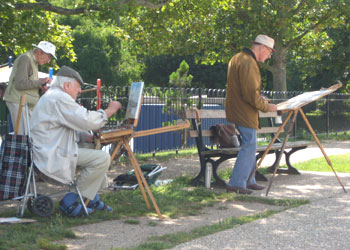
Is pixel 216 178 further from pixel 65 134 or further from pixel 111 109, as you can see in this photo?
pixel 65 134

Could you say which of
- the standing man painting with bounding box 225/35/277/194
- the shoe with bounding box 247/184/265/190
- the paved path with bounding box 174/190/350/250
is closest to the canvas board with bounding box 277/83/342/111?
the standing man painting with bounding box 225/35/277/194

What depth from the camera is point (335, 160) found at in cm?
1159

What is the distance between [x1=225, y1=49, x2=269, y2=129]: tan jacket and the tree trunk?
12.3 meters

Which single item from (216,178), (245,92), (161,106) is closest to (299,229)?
(245,92)

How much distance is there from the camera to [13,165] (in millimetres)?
5617

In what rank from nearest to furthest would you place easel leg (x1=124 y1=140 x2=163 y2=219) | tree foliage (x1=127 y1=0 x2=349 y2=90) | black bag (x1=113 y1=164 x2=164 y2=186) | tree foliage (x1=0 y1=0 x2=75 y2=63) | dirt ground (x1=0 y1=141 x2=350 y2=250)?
dirt ground (x1=0 y1=141 x2=350 y2=250)
easel leg (x1=124 y1=140 x2=163 y2=219)
black bag (x1=113 y1=164 x2=164 y2=186)
tree foliage (x1=0 y1=0 x2=75 y2=63)
tree foliage (x1=127 y1=0 x2=349 y2=90)

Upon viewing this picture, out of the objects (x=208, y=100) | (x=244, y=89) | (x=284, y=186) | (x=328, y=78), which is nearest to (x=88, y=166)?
(x=244, y=89)

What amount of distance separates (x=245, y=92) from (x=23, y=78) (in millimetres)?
2994

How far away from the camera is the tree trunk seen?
64.0ft

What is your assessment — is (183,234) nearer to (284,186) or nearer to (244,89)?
(244,89)

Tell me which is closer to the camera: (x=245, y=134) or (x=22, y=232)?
(x=22, y=232)

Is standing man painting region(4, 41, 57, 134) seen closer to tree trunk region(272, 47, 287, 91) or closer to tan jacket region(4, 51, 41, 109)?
tan jacket region(4, 51, 41, 109)

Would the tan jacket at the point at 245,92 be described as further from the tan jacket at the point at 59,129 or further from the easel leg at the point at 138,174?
the tan jacket at the point at 59,129

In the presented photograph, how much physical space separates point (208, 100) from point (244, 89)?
6979mm
